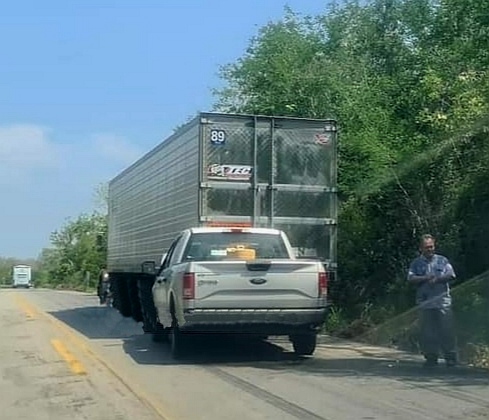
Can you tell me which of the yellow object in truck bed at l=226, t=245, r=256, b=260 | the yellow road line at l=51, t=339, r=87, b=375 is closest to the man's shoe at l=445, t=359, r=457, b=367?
the yellow object in truck bed at l=226, t=245, r=256, b=260

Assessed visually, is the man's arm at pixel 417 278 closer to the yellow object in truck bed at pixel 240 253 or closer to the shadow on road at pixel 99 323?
the yellow object in truck bed at pixel 240 253

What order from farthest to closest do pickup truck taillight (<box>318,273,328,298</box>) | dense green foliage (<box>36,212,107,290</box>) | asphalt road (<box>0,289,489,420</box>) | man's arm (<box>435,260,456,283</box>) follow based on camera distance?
1. dense green foliage (<box>36,212,107,290</box>)
2. pickup truck taillight (<box>318,273,328,298</box>)
3. man's arm (<box>435,260,456,283</box>)
4. asphalt road (<box>0,289,489,420</box>)

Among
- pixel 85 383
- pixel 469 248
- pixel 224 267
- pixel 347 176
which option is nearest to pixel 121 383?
pixel 85 383

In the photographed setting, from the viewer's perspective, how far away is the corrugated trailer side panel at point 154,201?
20.2 meters

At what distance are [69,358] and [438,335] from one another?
5.75 meters

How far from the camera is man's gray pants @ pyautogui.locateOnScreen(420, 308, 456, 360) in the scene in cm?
1537

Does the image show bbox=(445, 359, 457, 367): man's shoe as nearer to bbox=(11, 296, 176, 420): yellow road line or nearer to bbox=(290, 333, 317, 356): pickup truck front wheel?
bbox=(290, 333, 317, 356): pickup truck front wheel

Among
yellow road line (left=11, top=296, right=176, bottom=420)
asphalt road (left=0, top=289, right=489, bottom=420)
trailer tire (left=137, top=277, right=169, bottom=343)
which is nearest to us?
asphalt road (left=0, top=289, right=489, bottom=420)

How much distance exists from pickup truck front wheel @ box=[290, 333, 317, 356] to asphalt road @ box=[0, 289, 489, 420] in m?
0.16

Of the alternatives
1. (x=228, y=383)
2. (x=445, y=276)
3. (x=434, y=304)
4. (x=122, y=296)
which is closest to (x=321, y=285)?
(x=434, y=304)

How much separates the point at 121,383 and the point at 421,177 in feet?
32.0

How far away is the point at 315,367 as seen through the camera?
1552cm

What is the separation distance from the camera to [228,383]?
1373cm

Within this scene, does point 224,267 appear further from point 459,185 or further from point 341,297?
point 341,297
